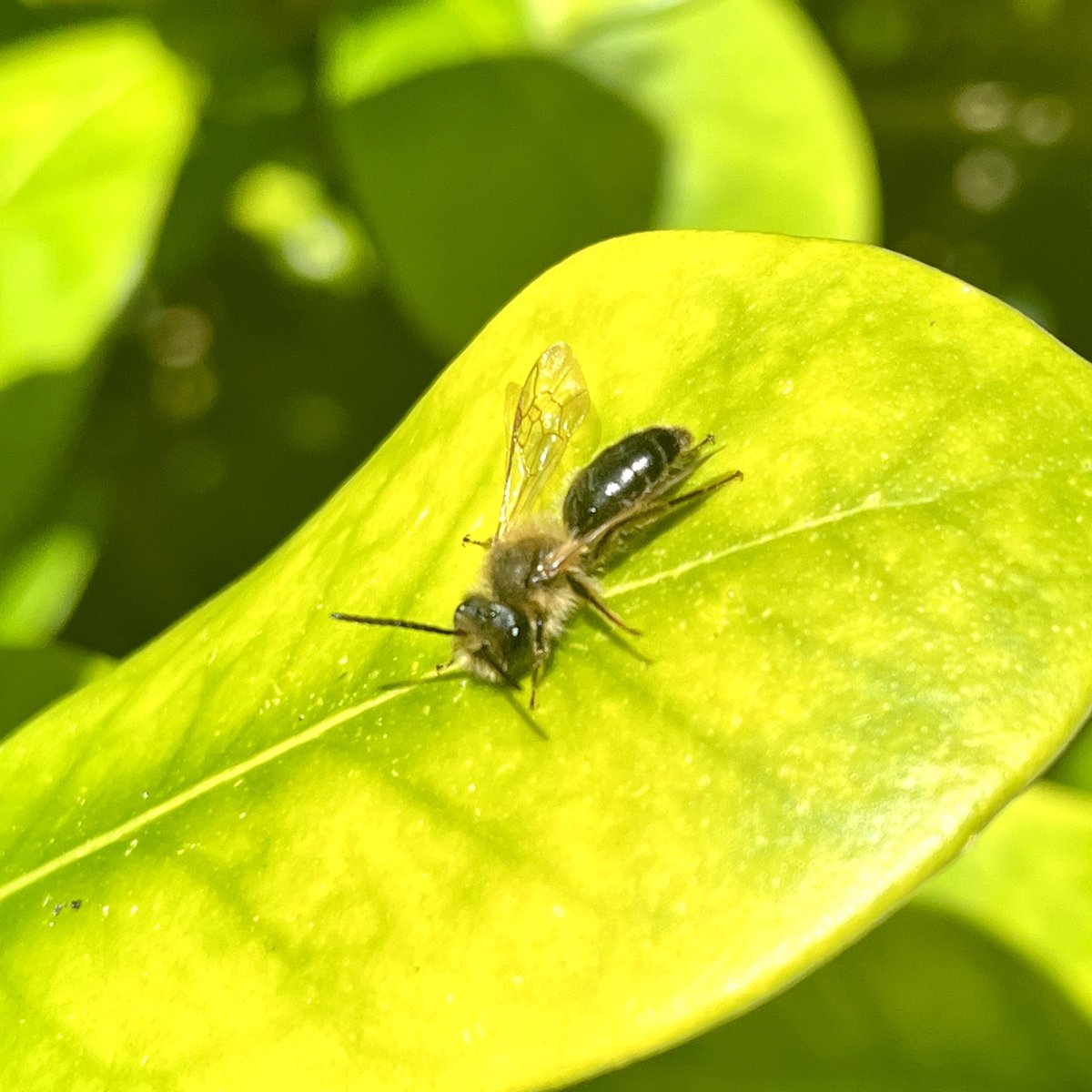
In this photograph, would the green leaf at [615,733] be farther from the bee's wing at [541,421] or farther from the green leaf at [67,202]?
the green leaf at [67,202]

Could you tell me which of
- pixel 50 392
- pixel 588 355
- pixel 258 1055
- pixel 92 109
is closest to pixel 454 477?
pixel 588 355

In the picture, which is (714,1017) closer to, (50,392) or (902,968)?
(902,968)

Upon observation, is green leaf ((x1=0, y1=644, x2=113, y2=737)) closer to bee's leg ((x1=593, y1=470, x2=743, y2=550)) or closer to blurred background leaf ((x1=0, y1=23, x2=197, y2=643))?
blurred background leaf ((x1=0, y1=23, x2=197, y2=643))

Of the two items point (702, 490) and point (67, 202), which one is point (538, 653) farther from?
point (67, 202)

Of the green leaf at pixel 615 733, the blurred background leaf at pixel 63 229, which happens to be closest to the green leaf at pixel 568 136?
the blurred background leaf at pixel 63 229

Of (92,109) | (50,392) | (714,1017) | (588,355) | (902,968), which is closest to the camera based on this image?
(714,1017)

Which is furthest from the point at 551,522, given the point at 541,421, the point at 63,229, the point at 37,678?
the point at 63,229

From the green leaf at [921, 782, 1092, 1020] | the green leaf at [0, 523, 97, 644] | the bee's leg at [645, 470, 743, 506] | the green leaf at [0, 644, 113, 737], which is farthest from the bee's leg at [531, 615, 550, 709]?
the green leaf at [0, 523, 97, 644]
